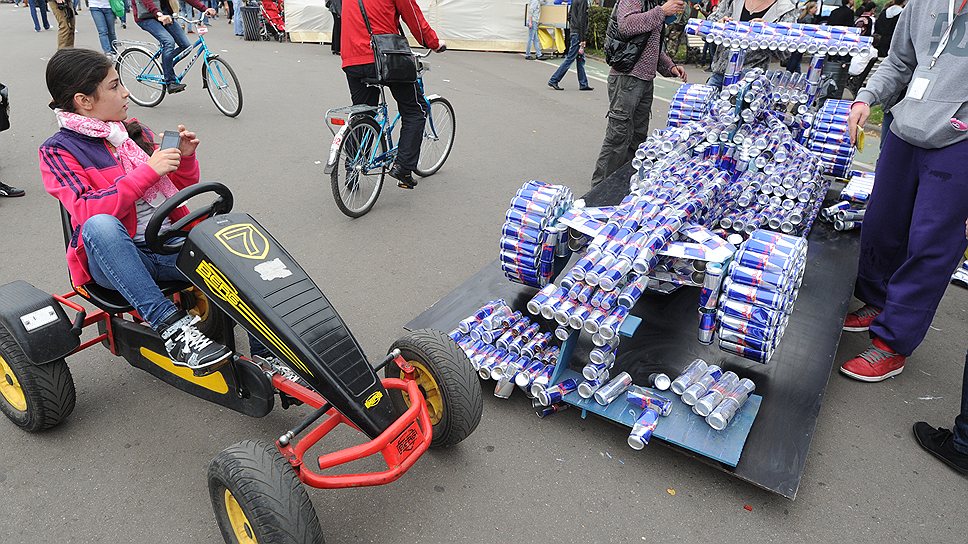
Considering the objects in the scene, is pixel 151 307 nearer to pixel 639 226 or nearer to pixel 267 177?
pixel 639 226

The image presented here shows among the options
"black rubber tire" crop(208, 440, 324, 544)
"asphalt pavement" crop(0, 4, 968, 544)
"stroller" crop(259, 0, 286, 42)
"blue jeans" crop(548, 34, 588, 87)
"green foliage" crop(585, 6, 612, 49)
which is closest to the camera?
"black rubber tire" crop(208, 440, 324, 544)

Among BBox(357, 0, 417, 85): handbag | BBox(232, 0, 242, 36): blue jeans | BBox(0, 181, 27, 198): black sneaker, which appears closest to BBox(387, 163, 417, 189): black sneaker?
BBox(357, 0, 417, 85): handbag

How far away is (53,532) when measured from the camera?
231cm

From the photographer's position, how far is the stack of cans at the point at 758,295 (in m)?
2.62

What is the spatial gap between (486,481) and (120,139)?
2063 mm

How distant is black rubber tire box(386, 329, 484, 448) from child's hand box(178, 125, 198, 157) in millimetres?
1287

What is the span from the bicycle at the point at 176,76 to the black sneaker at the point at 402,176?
125 inches

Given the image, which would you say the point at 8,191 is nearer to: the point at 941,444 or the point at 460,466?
the point at 460,466

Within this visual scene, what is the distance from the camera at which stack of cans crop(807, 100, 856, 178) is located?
4309 mm

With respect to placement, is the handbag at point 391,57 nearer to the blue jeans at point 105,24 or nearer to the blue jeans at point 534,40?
the blue jeans at point 105,24

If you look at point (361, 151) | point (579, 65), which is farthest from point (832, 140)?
point (579, 65)

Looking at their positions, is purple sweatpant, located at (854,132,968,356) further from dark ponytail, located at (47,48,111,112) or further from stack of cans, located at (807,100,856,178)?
dark ponytail, located at (47,48,111,112)

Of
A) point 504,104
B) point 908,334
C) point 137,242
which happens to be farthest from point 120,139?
point 504,104

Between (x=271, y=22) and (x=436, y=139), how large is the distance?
424 inches
